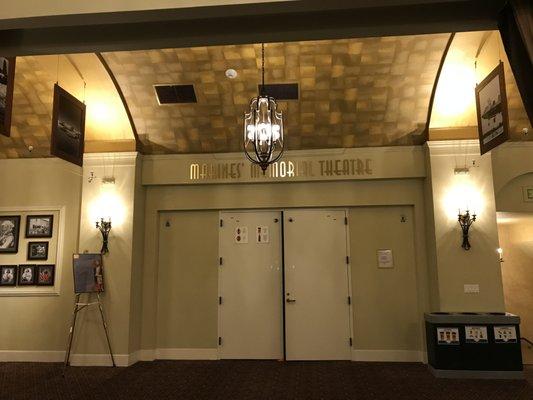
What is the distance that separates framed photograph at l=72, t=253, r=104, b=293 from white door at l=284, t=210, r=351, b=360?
2.85m

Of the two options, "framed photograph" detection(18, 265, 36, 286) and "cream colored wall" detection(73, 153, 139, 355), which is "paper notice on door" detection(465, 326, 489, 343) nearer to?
"cream colored wall" detection(73, 153, 139, 355)

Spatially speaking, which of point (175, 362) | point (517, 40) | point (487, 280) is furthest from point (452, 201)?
point (175, 362)

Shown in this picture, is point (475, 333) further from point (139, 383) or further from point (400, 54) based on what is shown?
point (139, 383)

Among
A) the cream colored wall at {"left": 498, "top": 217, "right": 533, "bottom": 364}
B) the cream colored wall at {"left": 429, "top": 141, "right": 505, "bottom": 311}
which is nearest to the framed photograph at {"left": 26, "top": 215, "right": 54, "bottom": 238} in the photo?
Result: the cream colored wall at {"left": 429, "top": 141, "right": 505, "bottom": 311}

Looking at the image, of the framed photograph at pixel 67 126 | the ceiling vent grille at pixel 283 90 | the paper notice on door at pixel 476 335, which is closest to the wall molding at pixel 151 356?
the paper notice on door at pixel 476 335

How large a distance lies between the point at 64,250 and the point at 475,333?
633 cm

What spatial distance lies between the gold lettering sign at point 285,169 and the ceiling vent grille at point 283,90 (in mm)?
1121

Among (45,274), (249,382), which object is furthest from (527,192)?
(45,274)

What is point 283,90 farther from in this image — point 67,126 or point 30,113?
point 30,113

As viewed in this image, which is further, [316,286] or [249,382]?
[316,286]

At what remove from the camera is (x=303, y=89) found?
6.04 metres

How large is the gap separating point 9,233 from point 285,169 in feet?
15.6

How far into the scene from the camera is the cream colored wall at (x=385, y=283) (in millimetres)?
6512

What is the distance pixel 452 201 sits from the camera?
623cm
